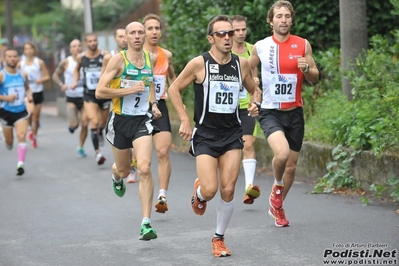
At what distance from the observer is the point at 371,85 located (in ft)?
37.1

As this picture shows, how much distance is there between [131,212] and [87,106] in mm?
5008

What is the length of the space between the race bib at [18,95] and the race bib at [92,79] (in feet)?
3.51

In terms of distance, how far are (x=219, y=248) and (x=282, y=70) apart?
2.11m

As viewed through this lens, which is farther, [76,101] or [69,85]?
[69,85]

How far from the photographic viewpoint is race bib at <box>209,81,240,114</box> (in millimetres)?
7992

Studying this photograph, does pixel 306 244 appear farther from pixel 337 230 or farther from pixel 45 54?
pixel 45 54

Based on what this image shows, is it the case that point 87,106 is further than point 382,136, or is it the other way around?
point 87,106

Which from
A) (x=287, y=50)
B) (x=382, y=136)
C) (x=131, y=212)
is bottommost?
(x=131, y=212)

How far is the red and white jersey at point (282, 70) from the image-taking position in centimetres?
895

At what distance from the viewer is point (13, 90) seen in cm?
1464

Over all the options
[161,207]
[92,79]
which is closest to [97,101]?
[92,79]

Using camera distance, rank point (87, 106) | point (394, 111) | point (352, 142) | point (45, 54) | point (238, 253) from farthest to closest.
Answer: point (45, 54)
point (87, 106)
point (352, 142)
point (394, 111)
point (238, 253)

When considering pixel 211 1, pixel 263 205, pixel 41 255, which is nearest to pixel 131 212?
pixel 263 205

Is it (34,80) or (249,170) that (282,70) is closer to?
(249,170)
